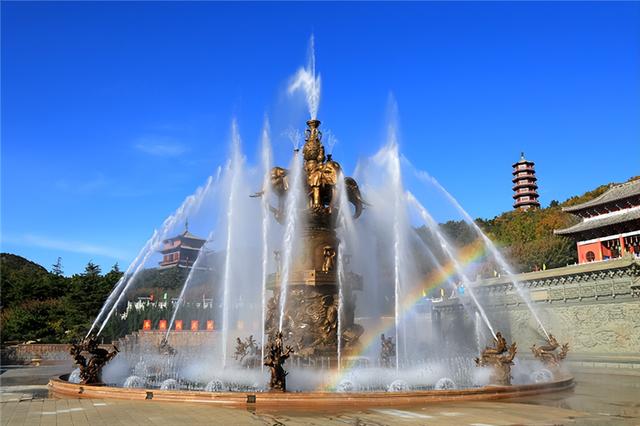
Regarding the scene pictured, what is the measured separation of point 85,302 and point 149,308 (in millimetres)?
6136

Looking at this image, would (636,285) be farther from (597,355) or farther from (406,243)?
(406,243)

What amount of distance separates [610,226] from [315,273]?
42.9 m

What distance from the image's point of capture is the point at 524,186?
384 ft

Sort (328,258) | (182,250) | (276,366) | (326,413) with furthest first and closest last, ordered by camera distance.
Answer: (182,250) → (328,258) → (276,366) → (326,413)

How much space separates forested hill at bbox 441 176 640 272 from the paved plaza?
4783 centimetres

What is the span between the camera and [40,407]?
12344 mm

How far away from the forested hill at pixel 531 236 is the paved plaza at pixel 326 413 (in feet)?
157

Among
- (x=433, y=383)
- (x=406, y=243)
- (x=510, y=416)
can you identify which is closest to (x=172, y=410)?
(x=510, y=416)

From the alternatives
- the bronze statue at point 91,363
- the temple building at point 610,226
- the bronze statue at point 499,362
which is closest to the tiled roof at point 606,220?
the temple building at point 610,226

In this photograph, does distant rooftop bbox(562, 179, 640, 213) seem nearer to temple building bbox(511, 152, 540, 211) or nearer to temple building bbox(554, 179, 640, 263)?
temple building bbox(554, 179, 640, 263)

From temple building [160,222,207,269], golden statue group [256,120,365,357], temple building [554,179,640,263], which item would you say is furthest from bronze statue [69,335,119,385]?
temple building [160,222,207,269]

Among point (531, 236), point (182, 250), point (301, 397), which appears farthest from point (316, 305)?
point (182, 250)

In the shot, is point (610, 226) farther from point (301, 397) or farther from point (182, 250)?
point (182, 250)

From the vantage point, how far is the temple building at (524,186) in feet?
379
